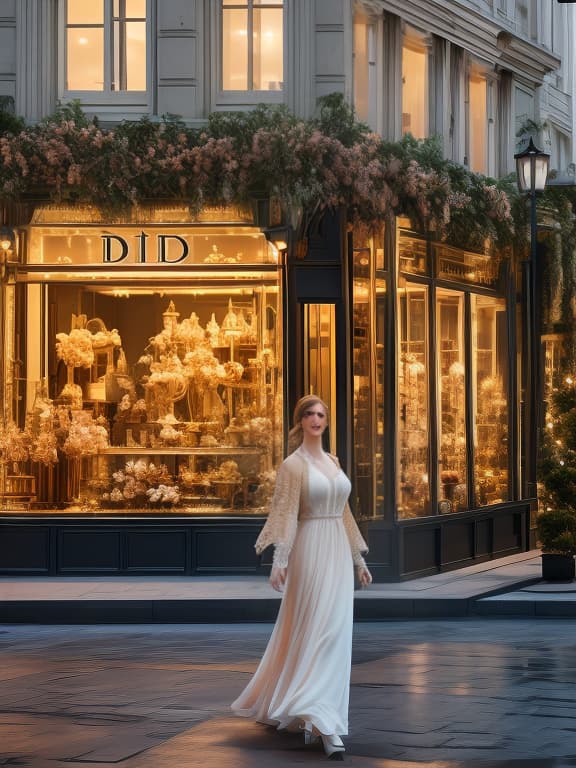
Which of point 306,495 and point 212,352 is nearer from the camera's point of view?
point 306,495

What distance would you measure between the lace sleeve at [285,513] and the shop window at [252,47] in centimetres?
1014

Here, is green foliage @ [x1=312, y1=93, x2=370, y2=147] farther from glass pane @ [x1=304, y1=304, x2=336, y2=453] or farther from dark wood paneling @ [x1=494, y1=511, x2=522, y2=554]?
dark wood paneling @ [x1=494, y1=511, x2=522, y2=554]

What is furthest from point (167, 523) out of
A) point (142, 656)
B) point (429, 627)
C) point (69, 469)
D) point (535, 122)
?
point (535, 122)

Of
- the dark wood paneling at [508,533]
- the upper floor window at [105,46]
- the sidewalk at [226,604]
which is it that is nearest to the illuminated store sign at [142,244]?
the upper floor window at [105,46]

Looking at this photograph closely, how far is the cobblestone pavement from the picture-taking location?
8.22 meters

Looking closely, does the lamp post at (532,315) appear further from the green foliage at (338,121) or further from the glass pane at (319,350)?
the glass pane at (319,350)

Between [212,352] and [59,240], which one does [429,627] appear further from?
[59,240]

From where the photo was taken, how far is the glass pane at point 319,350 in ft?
59.3

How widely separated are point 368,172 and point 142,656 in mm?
7377

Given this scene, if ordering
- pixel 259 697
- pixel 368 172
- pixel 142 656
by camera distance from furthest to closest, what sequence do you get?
pixel 368 172, pixel 142 656, pixel 259 697

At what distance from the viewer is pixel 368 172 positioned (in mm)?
17750

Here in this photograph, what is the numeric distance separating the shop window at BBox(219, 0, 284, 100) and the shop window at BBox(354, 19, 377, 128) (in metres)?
0.92

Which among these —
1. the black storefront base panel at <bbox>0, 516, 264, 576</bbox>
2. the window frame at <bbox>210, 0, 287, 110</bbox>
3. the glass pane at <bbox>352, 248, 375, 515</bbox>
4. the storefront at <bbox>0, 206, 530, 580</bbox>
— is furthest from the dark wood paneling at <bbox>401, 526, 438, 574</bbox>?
the window frame at <bbox>210, 0, 287, 110</bbox>

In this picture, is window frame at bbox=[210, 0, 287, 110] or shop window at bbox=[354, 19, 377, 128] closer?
window frame at bbox=[210, 0, 287, 110]
